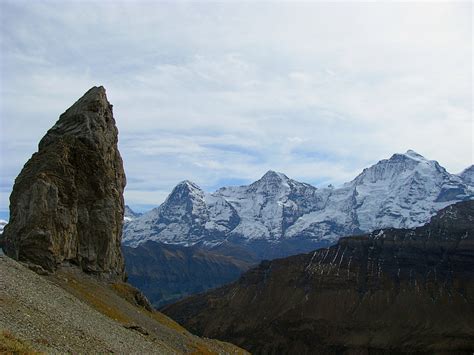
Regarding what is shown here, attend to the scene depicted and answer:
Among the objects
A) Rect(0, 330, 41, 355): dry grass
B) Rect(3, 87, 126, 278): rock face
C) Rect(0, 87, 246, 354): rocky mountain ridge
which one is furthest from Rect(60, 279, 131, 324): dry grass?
Rect(0, 330, 41, 355): dry grass

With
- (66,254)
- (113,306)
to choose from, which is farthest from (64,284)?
(66,254)

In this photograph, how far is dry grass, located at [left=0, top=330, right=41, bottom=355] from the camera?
29.8 m

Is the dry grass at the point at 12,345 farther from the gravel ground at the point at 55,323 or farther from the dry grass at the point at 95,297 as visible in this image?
the dry grass at the point at 95,297

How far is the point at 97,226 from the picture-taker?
97.7 metres

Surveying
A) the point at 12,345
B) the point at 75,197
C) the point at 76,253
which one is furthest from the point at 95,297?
the point at 12,345

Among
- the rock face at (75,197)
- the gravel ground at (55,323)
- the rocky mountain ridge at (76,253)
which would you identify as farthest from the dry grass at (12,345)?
the rock face at (75,197)

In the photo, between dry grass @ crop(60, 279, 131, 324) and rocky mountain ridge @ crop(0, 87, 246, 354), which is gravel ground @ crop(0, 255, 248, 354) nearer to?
rocky mountain ridge @ crop(0, 87, 246, 354)

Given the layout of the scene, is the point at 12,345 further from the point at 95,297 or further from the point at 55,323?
the point at 95,297

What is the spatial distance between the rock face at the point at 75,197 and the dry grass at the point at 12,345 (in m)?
48.2

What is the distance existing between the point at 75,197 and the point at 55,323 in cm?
5107

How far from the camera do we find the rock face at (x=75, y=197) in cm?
8256

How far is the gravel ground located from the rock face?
1982 centimetres

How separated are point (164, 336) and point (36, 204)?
27392mm

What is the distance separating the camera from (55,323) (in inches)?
1740
